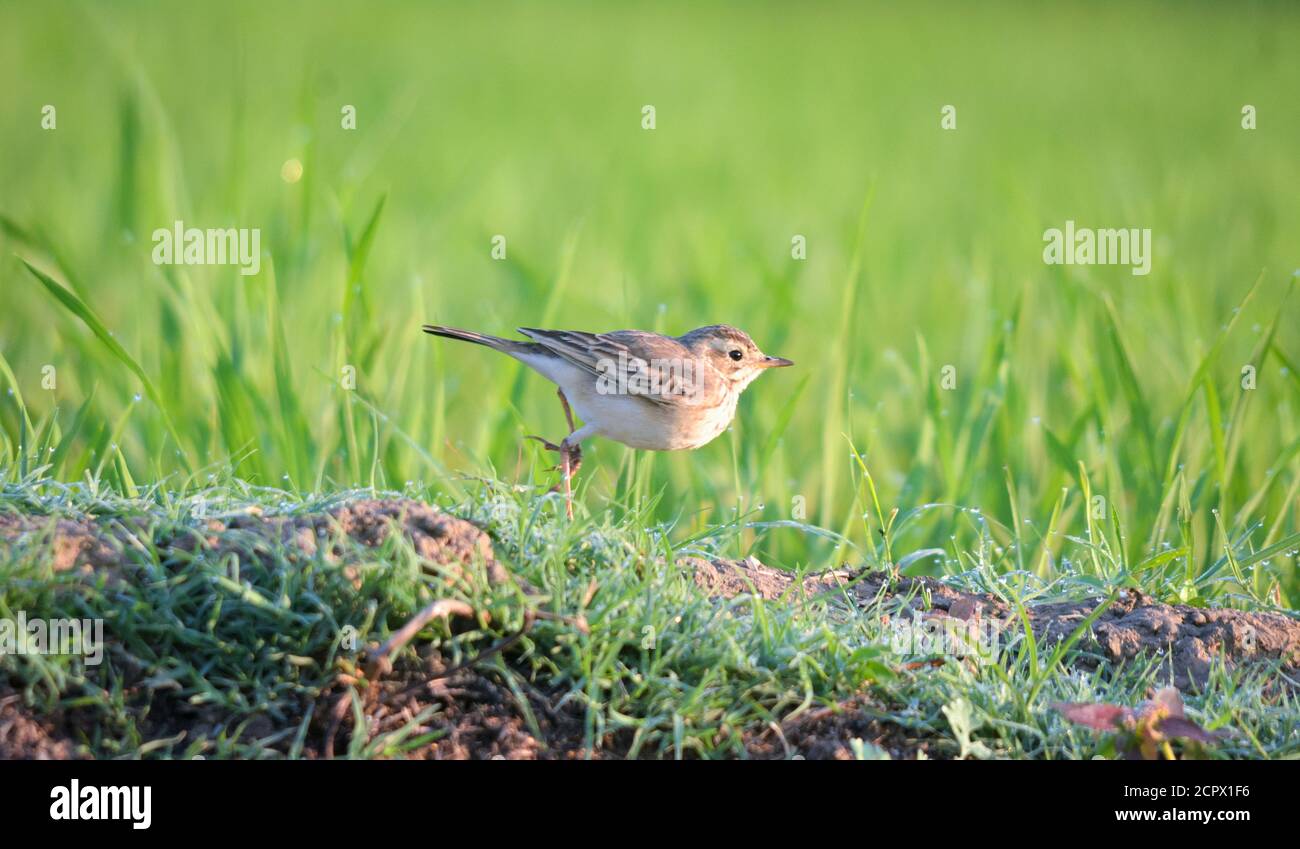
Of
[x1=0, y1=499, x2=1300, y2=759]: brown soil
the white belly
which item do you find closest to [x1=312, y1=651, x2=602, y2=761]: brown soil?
[x1=0, y1=499, x2=1300, y2=759]: brown soil

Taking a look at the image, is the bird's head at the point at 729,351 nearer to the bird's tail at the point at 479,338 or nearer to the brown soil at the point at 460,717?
the bird's tail at the point at 479,338

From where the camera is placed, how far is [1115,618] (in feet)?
14.6

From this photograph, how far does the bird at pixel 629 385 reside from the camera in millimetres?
5078

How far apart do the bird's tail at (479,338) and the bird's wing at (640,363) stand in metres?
0.10

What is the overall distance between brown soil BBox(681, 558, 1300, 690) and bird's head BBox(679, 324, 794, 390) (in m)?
1.28

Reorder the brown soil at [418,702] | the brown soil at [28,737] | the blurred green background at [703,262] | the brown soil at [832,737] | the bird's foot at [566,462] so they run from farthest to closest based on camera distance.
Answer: the blurred green background at [703,262], the bird's foot at [566,462], the brown soil at [832,737], the brown soil at [418,702], the brown soil at [28,737]

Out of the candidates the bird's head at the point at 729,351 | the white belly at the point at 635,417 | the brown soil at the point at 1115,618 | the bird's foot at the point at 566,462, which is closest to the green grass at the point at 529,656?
the brown soil at the point at 1115,618

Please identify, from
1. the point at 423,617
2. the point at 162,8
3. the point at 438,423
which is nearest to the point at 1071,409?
the point at 438,423

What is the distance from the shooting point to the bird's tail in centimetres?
510

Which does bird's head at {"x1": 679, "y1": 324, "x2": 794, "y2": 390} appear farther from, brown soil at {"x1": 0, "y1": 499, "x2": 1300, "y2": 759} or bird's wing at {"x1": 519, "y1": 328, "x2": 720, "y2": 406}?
brown soil at {"x1": 0, "y1": 499, "x2": 1300, "y2": 759}

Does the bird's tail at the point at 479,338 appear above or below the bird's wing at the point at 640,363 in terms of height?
above

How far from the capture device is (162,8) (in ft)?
61.0

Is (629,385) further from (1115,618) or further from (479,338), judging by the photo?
(1115,618)

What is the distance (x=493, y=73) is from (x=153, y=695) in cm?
1558
